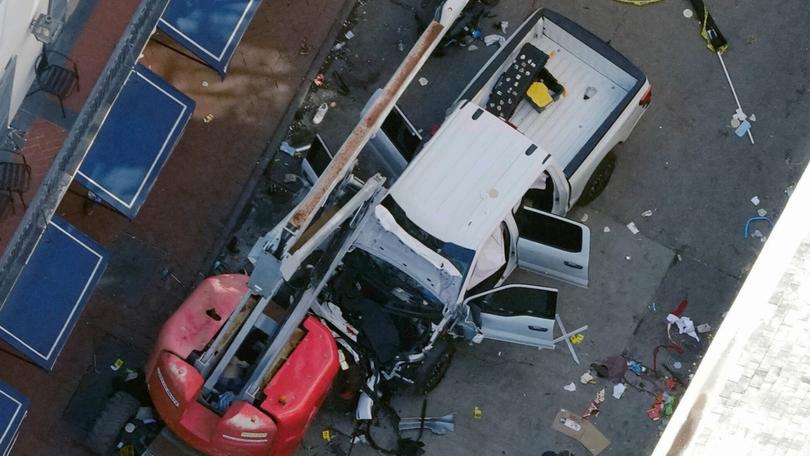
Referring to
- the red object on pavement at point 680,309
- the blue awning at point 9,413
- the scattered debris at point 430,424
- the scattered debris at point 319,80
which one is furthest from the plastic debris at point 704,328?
the blue awning at point 9,413

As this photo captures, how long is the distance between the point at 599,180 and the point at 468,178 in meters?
2.57

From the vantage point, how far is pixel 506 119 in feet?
59.8

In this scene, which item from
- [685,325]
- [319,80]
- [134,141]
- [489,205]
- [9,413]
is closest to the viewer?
[9,413]

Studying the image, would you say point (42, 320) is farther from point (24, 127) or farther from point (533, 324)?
point (533, 324)

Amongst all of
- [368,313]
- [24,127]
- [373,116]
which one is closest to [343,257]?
[368,313]

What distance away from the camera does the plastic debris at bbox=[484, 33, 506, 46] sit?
2003 centimetres

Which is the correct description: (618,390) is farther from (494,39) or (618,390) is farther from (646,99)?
(494,39)

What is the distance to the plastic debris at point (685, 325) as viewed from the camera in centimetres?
1880

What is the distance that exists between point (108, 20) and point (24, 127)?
1923 mm

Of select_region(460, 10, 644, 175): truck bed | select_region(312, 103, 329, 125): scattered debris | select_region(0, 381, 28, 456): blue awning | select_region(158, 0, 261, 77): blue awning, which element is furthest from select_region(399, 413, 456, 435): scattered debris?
select_region(158, 0, 261, 77): blue awning

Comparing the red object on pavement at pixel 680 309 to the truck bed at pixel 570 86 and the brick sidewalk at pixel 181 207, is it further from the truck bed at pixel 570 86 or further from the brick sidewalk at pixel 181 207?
the brick sidewalk at pixel 181 207

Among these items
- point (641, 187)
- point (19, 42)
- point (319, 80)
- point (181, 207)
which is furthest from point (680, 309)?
point (19, 42)

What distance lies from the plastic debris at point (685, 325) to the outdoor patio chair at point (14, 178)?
28.4ft

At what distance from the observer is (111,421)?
58.3ft
